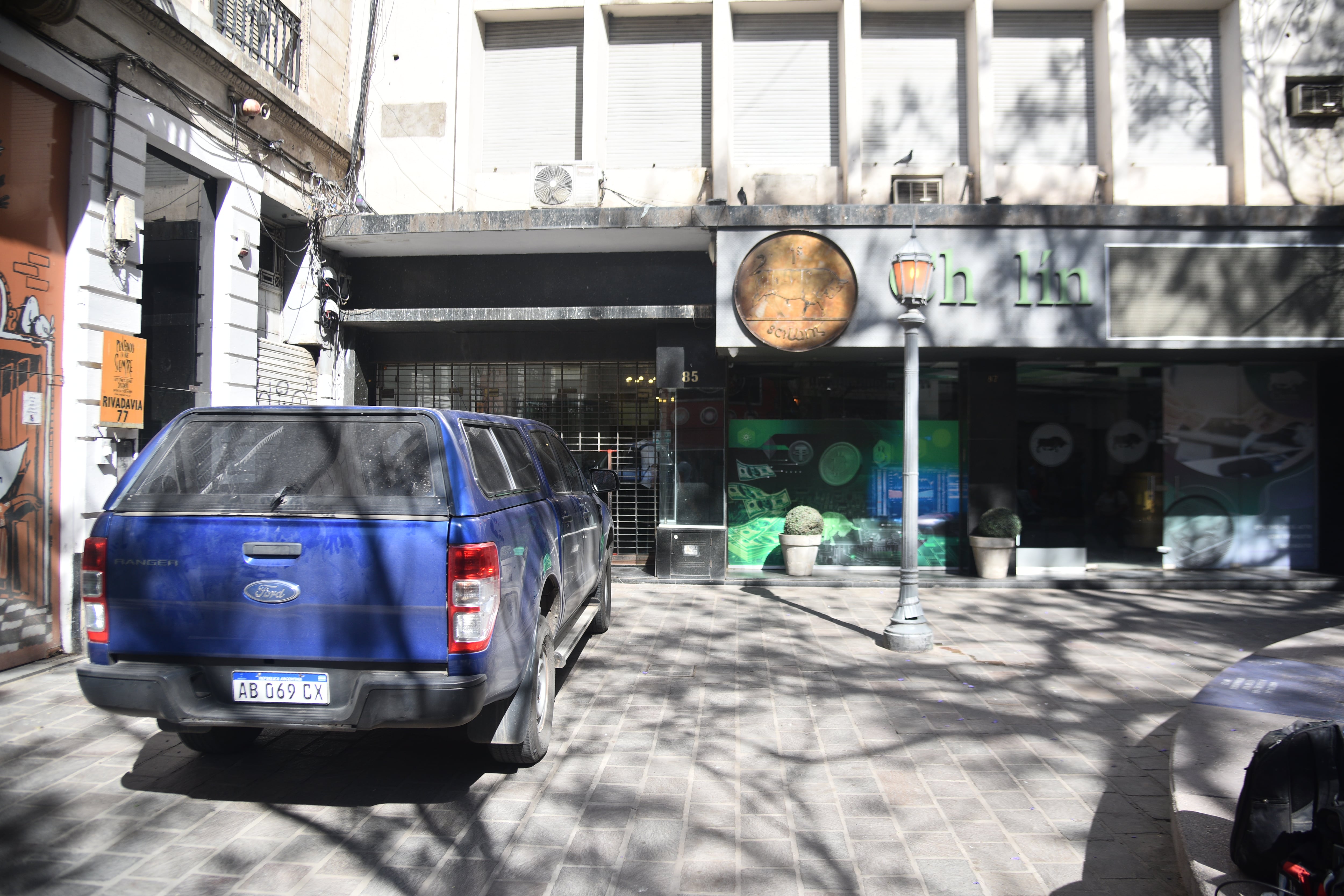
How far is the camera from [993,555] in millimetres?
10242

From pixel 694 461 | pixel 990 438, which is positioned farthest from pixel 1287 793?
pixel 990 438

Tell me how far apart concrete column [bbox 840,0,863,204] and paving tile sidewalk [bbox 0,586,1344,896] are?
252 inches

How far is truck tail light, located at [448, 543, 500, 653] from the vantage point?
350 centimetres

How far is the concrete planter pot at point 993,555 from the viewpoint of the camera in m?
10.2

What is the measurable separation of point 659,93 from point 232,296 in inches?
251

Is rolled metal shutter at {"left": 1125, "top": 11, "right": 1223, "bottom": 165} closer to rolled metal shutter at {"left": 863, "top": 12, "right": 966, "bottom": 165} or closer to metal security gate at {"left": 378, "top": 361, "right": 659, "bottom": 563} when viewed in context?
rolled metal shutter at {"left": 863, "top": 12, "right": 966, "bottom": 165}

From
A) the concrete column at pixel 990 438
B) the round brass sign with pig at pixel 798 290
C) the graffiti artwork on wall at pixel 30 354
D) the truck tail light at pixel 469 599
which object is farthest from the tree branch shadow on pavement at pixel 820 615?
the graffiti artwork on wall at pixel 30 354

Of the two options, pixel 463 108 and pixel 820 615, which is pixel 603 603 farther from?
pixel 463 108


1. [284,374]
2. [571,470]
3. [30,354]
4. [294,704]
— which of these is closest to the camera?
[294,704]

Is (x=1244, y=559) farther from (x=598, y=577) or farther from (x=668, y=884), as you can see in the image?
(x=668, y=884)

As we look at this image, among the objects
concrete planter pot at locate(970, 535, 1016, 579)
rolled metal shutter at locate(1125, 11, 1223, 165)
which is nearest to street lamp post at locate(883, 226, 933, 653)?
concrete planter pot at locate(970, 535, 1016, 579)

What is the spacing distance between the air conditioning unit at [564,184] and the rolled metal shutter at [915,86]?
3.88 m

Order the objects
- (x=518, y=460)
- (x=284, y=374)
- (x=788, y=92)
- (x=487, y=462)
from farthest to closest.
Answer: (x=788, y=92), (x=284, y=374), (x=518, y=460), (x=487, y=462)

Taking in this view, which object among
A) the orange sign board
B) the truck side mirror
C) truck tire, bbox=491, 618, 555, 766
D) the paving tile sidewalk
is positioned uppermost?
the orange sign board
